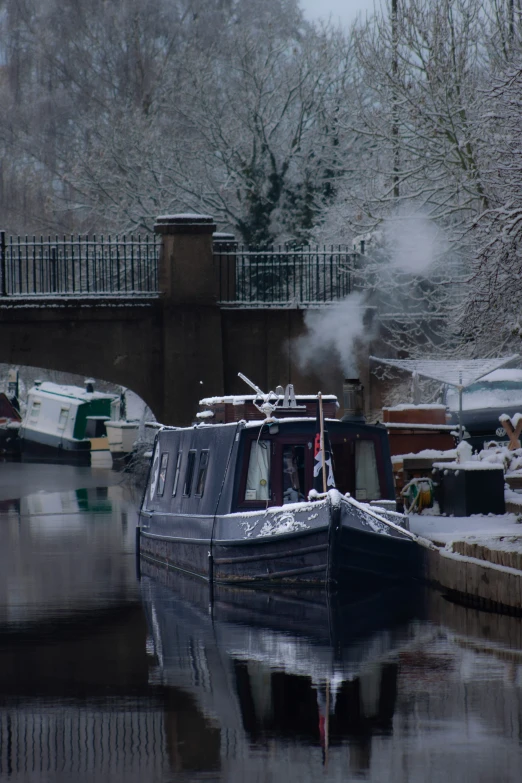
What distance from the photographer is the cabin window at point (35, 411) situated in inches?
2002

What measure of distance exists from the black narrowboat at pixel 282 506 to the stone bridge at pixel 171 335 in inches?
311

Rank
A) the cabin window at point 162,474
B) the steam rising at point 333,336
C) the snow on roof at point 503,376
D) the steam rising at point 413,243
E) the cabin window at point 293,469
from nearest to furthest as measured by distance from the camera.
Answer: the cabin window at point 293,469
the cabin window at point 162,474
the snow on roof at point 503,376
the steam rising at point 333,336
the steam rising at point 413,243

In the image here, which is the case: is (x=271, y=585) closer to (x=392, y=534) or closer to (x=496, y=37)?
(x=392, y=534)

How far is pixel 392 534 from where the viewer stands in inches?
725

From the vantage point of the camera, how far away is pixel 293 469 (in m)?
19.6

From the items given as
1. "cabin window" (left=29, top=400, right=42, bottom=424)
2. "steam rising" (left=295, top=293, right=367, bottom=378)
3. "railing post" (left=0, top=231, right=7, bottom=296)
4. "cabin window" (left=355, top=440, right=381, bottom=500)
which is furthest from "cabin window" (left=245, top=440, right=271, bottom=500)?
"cabin window" (left=29, top=400, right=42, bottom=424)

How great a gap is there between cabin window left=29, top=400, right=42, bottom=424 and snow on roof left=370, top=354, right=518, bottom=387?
2543cm

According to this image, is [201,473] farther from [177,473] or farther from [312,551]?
[312,551]

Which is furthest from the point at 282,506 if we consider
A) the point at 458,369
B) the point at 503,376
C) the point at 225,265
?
the point at 225,265

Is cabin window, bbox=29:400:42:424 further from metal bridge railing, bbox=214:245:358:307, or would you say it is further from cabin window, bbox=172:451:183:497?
cabin window, bbox=172:451:183:497

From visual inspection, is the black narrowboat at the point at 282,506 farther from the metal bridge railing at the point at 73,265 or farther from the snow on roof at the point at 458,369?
the metal bridge railing at the point at 73,265

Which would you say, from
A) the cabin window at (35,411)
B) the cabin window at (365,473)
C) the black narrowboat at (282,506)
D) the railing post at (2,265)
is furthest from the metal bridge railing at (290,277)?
the cabin window at (35,411)

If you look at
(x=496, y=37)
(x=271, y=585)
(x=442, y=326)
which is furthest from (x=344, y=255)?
(x=271, y=585)

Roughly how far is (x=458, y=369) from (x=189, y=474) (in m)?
6.27
